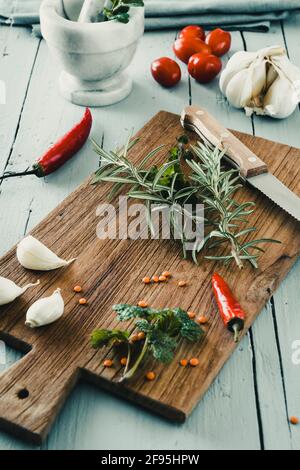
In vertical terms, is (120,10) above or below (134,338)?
above

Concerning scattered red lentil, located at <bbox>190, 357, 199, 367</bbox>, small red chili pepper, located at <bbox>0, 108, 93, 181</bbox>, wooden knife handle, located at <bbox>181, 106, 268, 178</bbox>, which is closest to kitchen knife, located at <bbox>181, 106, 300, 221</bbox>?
wooden knife handle, located at <bbox>181, 106, 268, 178</bbox>

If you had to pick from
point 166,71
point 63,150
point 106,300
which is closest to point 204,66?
point 166,71

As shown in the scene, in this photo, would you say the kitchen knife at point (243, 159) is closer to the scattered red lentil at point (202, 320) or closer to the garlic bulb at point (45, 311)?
the scattered red lentil at point (202, 320)

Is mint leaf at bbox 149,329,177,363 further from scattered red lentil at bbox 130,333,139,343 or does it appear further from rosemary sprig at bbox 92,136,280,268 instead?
rosemary sprig at bbox 92,136,280,268

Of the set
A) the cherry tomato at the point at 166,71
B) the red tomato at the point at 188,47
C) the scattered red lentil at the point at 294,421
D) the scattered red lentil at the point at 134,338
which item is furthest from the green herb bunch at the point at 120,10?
the scattered red lentil at the point at 294,421

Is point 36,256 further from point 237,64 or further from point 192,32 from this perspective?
point 192,32

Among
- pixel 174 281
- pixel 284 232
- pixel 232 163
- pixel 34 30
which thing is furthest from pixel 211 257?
pixel 34 30

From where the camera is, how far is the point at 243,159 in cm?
182

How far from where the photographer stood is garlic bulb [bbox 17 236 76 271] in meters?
1.57

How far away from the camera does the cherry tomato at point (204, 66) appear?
230 cm

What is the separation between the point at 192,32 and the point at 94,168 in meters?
0.76

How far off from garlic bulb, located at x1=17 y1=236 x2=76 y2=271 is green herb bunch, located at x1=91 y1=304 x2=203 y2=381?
0.76 feet

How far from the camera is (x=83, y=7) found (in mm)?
2082

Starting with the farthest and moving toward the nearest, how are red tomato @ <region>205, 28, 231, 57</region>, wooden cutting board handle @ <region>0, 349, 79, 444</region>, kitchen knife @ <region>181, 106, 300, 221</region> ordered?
red tomato @ <region>205, 28, 231, 57</region> < kitchen knife @ <region>181, 106, 300, 221</region> < wooden cutting board handle @ <region>0, 349, 79, 444</region>
